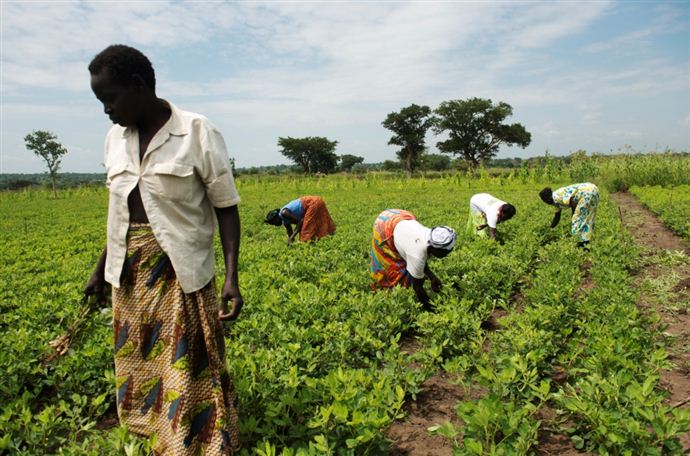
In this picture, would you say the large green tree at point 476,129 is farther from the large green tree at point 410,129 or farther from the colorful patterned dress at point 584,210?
the colorful patterned dress at point 584,210

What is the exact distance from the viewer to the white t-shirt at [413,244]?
180 inches

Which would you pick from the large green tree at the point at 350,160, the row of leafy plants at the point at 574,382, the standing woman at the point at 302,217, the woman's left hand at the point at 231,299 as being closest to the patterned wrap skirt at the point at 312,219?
the standing woman at the point at 302,217

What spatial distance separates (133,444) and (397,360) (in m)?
1.75

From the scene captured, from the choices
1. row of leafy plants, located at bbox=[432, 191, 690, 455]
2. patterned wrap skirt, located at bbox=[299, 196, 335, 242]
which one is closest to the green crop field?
row of leafy plants, located at bbox=[432, 191, 690, 455]

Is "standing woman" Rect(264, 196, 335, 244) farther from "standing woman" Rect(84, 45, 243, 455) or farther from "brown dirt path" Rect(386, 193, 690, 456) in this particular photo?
"standing woman" Rect(84, 45, 243, 455)

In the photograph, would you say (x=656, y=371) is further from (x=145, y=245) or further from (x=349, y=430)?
(x=145, y=245)

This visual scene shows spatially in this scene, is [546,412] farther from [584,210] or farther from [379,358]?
[584,210]

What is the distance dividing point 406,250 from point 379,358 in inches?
58.6

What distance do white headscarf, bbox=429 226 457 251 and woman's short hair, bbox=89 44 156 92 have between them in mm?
3071

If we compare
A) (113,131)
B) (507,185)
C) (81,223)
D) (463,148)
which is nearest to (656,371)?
(113,131)

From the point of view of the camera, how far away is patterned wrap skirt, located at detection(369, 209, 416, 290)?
206 inches

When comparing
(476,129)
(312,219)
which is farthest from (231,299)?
(476,129)

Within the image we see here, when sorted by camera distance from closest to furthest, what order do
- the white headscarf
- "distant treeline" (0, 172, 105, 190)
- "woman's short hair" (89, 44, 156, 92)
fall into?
1. "woman's short hair" (89, 44, 156, 92)
2. the white headscarf
3. "distant treeline" (0, 172, 105, 190)

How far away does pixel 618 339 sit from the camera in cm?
350
